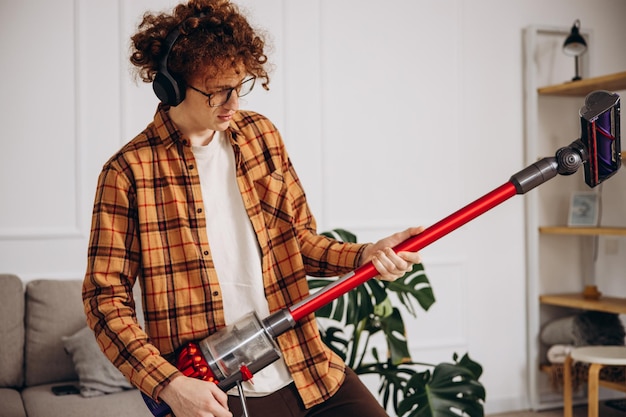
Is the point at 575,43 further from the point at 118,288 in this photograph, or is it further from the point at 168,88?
the point at 118,288

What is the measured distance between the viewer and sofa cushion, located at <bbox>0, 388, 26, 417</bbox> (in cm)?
251

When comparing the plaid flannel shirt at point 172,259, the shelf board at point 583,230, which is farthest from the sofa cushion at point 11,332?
the shelf board at point 583,230

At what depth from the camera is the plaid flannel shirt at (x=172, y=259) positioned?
147 cm

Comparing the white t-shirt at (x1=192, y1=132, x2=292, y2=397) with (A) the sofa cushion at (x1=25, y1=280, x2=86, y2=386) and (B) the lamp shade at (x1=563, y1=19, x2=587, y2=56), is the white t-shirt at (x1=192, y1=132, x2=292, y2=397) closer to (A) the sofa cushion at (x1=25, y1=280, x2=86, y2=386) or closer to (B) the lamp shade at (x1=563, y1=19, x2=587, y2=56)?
(A) the sofa cushion at (x1=25, y1=280, x2=86, y2=386)

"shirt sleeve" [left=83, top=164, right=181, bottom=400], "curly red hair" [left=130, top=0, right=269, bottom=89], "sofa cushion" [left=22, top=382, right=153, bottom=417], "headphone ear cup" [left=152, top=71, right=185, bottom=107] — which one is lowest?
"sofa cushion" [left=22, top=382, right=153, bottom=417]

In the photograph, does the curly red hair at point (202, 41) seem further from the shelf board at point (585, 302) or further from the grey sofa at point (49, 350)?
the shelf board at point (585, 302)

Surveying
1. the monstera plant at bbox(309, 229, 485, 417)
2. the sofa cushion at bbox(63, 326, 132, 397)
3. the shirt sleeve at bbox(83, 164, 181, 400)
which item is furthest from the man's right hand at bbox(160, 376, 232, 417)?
the sofa cushion at bbox(63, 326, 132, 397)

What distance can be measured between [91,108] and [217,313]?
197 cm

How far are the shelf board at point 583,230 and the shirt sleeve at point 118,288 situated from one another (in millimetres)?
2803

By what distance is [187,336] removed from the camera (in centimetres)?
153

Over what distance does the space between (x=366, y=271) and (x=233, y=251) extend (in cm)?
29

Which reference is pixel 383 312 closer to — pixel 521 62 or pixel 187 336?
pixel 187 336

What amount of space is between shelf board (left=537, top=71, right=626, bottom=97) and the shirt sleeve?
9.05 feet

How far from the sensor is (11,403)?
2.61 metres
